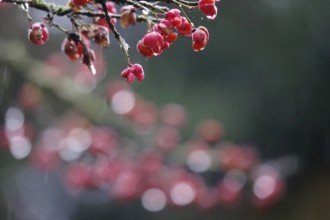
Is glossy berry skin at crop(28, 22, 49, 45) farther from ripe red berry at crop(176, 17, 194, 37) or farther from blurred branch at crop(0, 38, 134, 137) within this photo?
blurred branch at crop(0, 38, 134, 137)

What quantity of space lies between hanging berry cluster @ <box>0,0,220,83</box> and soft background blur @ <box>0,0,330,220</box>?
150 inches

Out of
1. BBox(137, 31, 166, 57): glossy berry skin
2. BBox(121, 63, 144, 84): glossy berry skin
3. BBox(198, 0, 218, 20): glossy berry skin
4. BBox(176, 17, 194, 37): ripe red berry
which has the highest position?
BBox(198, 0, 218, 20): glossy berry skin

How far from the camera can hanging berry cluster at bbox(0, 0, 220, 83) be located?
690 millimetres

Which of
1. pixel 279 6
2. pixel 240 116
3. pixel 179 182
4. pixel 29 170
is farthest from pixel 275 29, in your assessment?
pixel 179 182

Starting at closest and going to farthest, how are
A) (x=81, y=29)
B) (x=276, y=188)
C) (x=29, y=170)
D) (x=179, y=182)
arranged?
(x=81, y=29), (x=179, y=182), (x=276, y=188), (x=29, y=170)

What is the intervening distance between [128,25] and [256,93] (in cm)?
426

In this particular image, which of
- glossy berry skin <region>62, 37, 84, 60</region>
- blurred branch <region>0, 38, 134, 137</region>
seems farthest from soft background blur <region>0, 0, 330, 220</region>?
glossy berry skin <region>62, 37, 84, 60</region>

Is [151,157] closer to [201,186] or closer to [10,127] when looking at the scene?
[201,186]

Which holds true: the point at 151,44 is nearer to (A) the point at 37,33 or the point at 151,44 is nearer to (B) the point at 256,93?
(A) the point at 37,33

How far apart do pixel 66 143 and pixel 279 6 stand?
9.73 feet

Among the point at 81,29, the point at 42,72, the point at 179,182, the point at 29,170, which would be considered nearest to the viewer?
the point at 81,29

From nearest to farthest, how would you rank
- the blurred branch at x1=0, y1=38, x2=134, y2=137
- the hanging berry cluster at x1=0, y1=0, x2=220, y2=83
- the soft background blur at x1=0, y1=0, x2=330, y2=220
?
1. the hanging berry cluster at x1=0, y1=0, x2=220, y2=83
2. the blurred branch at x1=0, y1=38, x2=134, y2=137
3. the soft background blur at x1=0, y1=0, x2=330, y2=220

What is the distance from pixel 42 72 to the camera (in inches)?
90.7

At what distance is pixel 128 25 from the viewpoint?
681 mm
